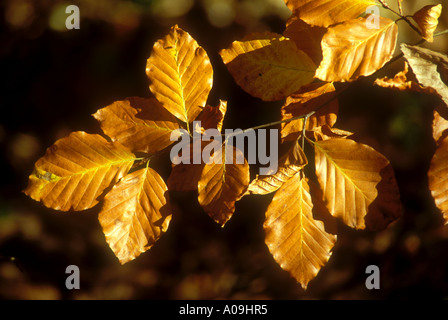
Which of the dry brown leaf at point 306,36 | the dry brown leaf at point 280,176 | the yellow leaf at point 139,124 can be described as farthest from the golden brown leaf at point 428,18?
the yellow leaf at point 139,124

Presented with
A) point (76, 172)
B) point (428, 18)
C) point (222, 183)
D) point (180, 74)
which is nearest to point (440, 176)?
point (428, 18)

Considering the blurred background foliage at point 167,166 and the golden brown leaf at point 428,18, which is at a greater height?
the golden brown leaf at point 428,18

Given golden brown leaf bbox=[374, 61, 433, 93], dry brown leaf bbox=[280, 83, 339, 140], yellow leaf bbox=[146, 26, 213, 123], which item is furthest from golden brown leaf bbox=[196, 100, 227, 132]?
golden brown leaf bbox=[374, 61, 433, 93]

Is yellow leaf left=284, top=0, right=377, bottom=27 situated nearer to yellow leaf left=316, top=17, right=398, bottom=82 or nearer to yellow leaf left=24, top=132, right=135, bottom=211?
yellow leaf left=316, top=17, right=398, bottom=82

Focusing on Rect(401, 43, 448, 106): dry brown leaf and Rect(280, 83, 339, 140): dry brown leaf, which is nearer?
Rect(401, 43, 448, 106): dry brown leaf

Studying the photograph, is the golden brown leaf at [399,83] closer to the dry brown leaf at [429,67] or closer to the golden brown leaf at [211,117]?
the dry brown leaf at [429,67]

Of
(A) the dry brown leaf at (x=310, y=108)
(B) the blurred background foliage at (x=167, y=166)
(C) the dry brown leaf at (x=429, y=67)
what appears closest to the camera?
(C) the dry brown leaf at (x=429, y=67)

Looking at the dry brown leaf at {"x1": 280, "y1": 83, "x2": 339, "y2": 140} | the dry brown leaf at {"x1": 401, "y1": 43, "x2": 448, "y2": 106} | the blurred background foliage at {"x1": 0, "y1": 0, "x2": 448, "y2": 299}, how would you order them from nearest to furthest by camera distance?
the dry brown leaf at {"x1": 401, "y1": 43, "x2": 448, "y2": 106}
the dry brown leaf at {"x1": 280, "y1": 83, "x2": 339, "y2": 140}
the blurred background foliage at {"x1": 0, "y1": 0, "x2": 448, "y2": 299}
